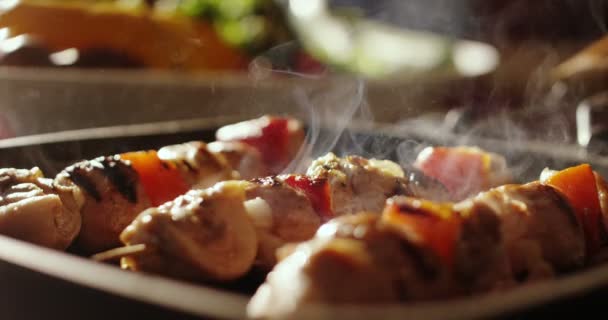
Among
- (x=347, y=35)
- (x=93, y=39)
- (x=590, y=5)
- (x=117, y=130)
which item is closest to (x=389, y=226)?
(x=117, y=130)

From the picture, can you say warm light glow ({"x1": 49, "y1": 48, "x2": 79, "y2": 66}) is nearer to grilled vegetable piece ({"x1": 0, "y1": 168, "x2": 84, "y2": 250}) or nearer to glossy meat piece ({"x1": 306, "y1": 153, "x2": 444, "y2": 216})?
grilled vegetable piece ({"x1": 0, "y1": 168, "x2": 84, "y2": 250})

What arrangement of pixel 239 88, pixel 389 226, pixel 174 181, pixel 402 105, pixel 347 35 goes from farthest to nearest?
pixel 347 35 → pixel 402 105 → pixel 239 88 → pixel 174 181 → pixel 389 226

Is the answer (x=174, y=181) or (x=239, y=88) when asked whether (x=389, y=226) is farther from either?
(x=239, y=88)

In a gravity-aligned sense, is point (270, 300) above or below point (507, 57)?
below

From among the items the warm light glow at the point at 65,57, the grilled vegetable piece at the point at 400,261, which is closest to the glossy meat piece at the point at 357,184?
the grilled vegetable piece at the point at 400,261

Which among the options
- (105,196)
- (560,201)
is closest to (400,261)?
(560,201)

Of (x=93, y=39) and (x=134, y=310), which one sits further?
(x=93, y=39)

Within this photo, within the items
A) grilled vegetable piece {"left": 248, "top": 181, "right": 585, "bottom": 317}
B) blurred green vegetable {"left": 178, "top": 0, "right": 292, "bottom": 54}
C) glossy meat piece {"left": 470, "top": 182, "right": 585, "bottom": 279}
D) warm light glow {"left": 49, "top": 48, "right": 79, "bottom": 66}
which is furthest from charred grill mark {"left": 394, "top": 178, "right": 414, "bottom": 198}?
blurred green vegetable {"left": 178, "top": 0, "right": 292, "bottom": 54}
